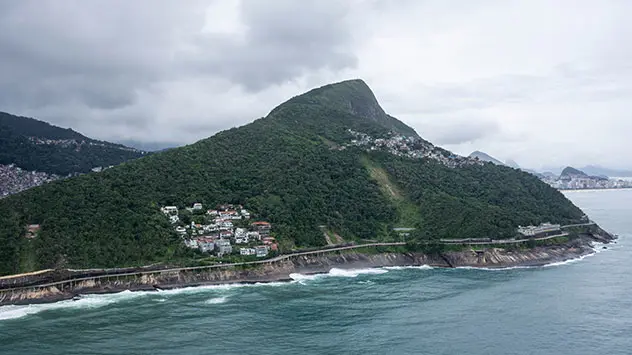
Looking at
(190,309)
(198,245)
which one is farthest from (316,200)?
(190,309)

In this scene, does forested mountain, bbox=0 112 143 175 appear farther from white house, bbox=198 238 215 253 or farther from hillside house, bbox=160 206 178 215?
white house, bbox=198 238 215 253

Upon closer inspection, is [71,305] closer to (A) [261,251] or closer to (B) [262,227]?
(A) [261,251]

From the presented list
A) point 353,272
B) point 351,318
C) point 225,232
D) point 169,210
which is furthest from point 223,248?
point 351,318

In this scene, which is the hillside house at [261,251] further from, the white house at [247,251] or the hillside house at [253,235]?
the hillside house at [253,235]

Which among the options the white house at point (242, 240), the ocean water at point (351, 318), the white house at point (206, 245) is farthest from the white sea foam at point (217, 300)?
the white house at point (242, 240)

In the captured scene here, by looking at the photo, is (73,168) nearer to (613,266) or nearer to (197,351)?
(197,351)

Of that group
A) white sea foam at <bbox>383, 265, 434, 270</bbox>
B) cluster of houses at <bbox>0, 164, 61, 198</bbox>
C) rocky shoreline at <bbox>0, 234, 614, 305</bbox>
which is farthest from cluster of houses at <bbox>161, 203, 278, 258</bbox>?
cluster of houses at <bbox>0, 164, 61, 198</bbox>
